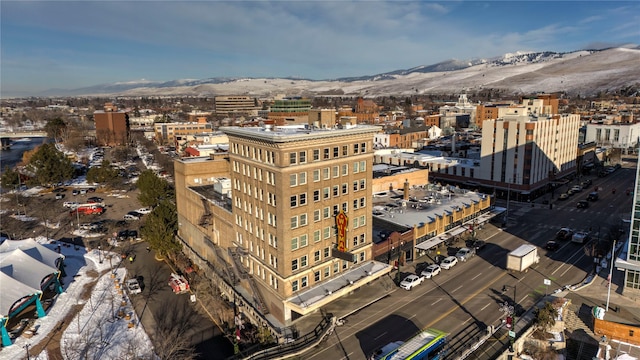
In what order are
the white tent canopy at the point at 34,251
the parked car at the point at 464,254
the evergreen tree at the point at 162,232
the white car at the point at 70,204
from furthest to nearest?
1. the white car at the point at 70,204
2. the evergreen tree at the point at 162,232
3. the parked car at the point at 464,254
4. the white tent canopy at the point at 34,251

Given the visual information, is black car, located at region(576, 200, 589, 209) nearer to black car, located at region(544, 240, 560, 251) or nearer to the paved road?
the paved road

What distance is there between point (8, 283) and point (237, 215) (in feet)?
90.2

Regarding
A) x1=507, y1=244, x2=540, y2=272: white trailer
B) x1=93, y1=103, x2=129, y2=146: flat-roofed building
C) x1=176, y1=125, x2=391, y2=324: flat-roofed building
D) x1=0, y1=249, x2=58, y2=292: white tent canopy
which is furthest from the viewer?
x1=93, y1=103, x2=129, y2=146: flat-roofed building

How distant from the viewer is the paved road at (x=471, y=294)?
4069cm

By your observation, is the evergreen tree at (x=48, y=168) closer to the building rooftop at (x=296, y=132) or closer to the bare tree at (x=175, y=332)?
the bare tree at (x=175, y=332)

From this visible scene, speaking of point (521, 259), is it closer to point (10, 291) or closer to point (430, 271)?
point (430, 271)

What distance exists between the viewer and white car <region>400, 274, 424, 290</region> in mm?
50147

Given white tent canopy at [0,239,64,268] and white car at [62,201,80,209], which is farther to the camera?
white car at [62,201,80,209]

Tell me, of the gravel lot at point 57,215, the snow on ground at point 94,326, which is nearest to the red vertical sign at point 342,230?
the snow on ground at point 94,326

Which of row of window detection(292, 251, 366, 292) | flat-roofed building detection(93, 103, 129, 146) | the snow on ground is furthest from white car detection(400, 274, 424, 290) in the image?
flat-roofed building detection(93, 103, 129, 146)

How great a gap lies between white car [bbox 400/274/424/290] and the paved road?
2.06ft

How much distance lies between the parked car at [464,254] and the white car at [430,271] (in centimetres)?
575

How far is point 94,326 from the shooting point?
4766 cm

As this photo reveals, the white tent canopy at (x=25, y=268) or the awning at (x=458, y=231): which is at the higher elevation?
the awning at (x=458, y=231)
